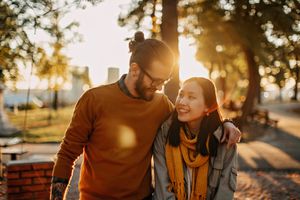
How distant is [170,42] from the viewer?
24.3ft

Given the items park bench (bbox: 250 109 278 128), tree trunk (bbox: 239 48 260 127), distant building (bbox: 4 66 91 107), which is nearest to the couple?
distant building (bbox: 4 66 91 107)

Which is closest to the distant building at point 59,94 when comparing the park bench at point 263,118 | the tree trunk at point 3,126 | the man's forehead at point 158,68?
the tree trunk at point 3,126

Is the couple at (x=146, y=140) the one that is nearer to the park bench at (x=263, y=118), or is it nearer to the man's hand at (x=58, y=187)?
the man's hand at (x=58, y=187)

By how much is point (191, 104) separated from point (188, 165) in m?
0.46

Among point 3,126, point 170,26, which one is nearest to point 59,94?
point 3,126

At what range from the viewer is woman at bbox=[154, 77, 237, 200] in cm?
287

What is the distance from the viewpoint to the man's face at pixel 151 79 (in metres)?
2.69

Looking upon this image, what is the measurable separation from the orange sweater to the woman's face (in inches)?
12.0

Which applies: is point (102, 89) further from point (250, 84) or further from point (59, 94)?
point (59, 94)

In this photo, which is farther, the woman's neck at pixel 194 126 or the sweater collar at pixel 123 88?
the woman's neck at pixel 194 126

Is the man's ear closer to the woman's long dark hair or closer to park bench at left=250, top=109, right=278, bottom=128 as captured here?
the woman's long dark hair

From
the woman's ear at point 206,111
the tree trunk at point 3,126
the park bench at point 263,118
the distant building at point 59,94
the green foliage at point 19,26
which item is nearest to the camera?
the woman's ear at point 206,111

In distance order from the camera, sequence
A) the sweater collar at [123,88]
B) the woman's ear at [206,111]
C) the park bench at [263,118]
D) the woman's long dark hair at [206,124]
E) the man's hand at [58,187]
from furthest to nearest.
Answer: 1. the park bench at [263,118]
2. the woman's ear at [206,111]
3. the woman's long dark hair at [206,124]
4. the sweater collar at [123,88]
5. the man's hand at [58,187]

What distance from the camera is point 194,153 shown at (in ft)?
9.70
